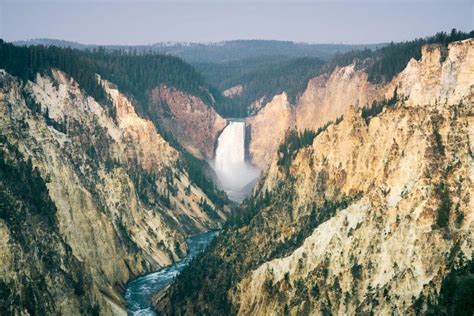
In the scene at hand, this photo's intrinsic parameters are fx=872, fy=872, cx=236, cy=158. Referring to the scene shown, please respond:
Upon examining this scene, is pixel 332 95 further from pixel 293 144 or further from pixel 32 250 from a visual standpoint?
pixel 32 250

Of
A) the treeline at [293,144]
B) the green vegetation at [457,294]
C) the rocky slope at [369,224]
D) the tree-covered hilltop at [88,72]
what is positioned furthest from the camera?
the tree-covered hilltop at [88,72]

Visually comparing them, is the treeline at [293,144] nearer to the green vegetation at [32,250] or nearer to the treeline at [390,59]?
the treeline at [390,59]

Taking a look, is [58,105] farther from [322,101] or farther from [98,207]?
[322,101]

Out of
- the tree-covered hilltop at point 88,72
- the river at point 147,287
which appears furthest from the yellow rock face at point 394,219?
the tree-covered hilltop at point 88,72

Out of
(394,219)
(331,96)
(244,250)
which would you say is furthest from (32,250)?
(331,96)

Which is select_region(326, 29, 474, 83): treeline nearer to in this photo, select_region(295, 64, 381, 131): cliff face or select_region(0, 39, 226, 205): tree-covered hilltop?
select_region(295, 64, 381, 131): cliff face

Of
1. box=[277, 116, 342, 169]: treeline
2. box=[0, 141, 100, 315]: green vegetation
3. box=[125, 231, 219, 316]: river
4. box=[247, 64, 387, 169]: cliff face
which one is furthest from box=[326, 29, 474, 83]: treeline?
box=[0, 141, 100, 315]: green vegetation
